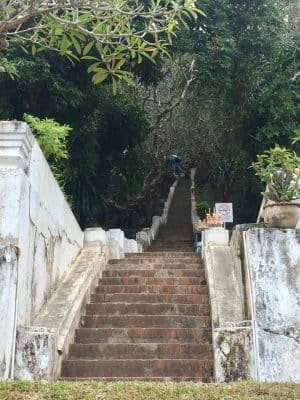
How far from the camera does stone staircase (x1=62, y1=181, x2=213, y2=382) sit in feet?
18.4

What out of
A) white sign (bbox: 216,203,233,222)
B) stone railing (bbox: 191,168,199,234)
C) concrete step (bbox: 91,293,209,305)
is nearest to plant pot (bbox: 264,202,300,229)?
concrete step (bbox: 91,293,209,305)

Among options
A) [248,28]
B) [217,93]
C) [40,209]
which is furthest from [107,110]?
[40,209]

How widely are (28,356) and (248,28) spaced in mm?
11711

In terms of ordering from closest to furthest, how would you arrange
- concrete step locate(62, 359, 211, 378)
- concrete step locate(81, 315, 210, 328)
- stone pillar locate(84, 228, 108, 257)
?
1. concrete step locate(62, 359, 211, 378)
2. concrete step locate(81, 315, 210, 328)
3. stone pillar locate(84, 228, 108, 257)

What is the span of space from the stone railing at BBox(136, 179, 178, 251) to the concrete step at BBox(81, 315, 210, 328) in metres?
6.39

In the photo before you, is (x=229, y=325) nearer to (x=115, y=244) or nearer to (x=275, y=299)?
(x=275, y=299)

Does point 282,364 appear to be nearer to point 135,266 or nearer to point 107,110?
point 135,266

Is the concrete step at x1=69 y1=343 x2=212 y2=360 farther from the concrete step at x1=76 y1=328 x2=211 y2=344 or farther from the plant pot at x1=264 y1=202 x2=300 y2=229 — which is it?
the plant pot at x1=264 y1=202 x2=300 y2=229

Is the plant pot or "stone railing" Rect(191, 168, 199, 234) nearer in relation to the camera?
the plant pot

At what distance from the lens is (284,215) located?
18.4ft

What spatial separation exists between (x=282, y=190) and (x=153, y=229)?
37.7ft

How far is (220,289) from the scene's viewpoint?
Answer: 22.1ft

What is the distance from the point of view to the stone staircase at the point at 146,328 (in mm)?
5605

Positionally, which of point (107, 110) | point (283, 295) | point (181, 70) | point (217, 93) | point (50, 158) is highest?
point (181, 70)
